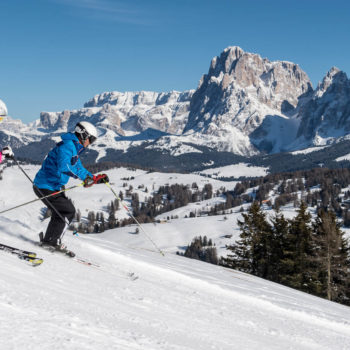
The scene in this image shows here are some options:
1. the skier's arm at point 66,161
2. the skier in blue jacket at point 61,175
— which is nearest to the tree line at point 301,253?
the skier in blue jacket at point 61,175

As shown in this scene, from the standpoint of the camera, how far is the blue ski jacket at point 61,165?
30.7 ft

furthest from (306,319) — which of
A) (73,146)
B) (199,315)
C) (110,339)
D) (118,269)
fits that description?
(73,146)

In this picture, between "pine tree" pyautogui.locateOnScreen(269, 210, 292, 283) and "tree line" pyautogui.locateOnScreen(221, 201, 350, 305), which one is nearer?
"tree line" pyautogui.locateOnScreen(221, 201, 350, 305)

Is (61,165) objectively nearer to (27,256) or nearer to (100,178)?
(100,178)

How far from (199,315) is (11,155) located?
6856 mm

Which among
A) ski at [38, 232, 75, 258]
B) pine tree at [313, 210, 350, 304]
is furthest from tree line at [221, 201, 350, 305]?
ski at [38, 232, 75, 258]

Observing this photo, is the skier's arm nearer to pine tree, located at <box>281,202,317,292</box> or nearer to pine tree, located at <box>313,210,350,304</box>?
pine tree, located at <box>281,202,317,292</box>

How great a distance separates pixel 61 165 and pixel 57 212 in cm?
136

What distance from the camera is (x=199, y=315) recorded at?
7039 millimetres

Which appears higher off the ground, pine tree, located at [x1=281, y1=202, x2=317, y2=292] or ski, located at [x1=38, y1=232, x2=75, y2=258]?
pine tree, located at [x1=281, y1=202, x2=317, y2=292]

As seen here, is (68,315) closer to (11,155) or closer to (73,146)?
(73,146)

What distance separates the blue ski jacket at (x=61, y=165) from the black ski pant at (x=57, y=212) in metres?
0.21

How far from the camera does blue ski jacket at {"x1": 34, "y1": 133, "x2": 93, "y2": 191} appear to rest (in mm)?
9344

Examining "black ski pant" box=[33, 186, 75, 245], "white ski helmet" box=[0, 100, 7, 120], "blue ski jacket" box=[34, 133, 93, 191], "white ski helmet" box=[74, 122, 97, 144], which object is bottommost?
"black ski pant" box=[33, 186, 75, 245]
